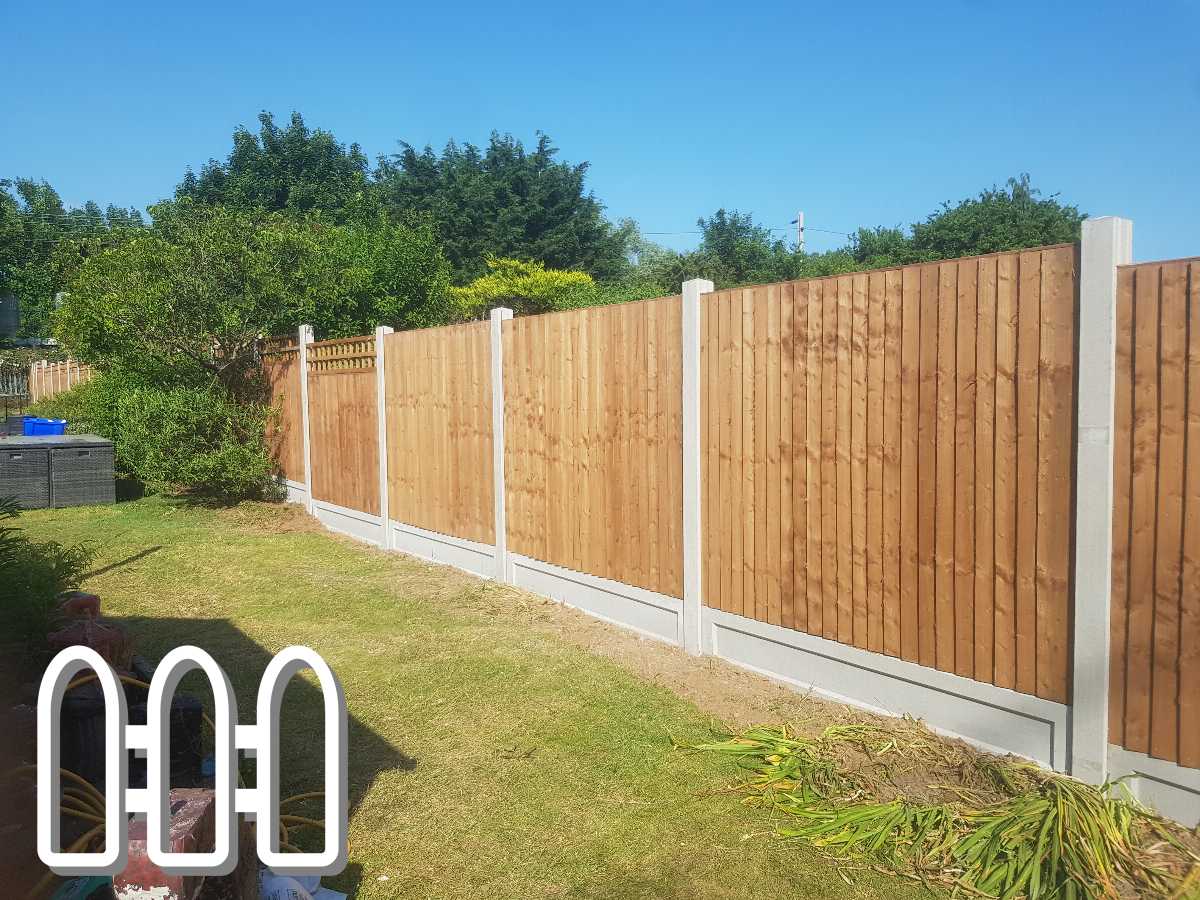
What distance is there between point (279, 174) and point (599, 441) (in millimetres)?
36037

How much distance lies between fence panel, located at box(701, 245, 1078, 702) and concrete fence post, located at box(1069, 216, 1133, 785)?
0.08 metres

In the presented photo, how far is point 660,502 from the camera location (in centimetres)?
589

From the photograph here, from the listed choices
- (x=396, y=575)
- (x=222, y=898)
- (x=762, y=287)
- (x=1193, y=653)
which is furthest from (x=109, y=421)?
(x=1193, y=653)

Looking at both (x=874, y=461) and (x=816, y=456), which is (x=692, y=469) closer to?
(x=816, y=456)

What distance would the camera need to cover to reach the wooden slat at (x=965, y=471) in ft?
13.0

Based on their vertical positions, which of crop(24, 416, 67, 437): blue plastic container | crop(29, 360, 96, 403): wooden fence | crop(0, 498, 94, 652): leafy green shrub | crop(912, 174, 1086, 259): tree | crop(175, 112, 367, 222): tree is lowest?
crop(0, 498, 94, 652): leafy green shrub

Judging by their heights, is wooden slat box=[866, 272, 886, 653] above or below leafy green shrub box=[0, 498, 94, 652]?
above

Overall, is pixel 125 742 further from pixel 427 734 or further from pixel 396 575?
pixel 396 575

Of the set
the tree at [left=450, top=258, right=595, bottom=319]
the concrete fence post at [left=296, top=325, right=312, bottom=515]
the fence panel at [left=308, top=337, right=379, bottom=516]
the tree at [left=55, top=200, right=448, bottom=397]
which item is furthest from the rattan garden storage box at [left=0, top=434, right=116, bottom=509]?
the tree at [left=450, top=258, right=595, bottom=319]

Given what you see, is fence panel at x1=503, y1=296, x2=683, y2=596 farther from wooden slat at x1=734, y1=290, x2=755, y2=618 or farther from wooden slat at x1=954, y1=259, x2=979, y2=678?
wooden slat at x1=954, y1=259, x2=979, y2=678

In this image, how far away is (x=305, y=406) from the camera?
37.7ft

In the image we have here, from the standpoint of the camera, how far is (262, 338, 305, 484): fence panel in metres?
11.7

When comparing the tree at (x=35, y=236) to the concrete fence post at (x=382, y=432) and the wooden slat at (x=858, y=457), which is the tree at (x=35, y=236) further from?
the wooden slat at (x=858, y=457)

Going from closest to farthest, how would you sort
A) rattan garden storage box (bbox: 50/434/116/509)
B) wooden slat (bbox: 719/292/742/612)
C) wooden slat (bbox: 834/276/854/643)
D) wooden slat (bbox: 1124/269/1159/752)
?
wooden slat (bbox: 1124/269/1159/752), wooden slat (bbox: 834/276/854/643), wooden slat (bbox: 719/292/742/612), rattan garden storage box (bbox: 50/434/116/509)
